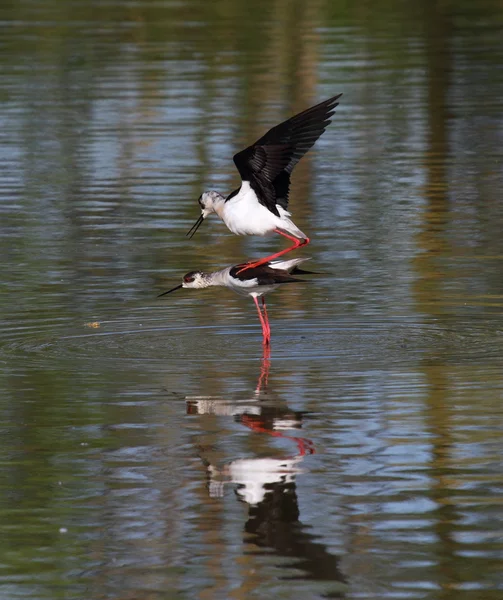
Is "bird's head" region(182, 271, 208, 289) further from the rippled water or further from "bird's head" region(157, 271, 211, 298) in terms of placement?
the rippled water

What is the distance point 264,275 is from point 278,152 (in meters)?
0.88

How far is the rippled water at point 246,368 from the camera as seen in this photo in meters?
6.79

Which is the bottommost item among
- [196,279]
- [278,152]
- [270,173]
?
[196,279]

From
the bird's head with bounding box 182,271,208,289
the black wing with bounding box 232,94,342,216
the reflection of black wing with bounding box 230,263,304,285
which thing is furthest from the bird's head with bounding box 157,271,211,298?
the black wing with bounding box 232,94,342,216

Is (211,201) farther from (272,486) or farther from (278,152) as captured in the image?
(272,486)

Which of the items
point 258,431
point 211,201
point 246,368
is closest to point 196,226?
point 211,201

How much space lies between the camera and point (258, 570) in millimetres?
6539

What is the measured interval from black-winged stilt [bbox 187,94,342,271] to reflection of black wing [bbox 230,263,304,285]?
6cm

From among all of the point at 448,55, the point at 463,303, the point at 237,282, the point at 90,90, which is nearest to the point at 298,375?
the point at 237,282

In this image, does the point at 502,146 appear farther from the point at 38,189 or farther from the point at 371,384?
the point at 371,384

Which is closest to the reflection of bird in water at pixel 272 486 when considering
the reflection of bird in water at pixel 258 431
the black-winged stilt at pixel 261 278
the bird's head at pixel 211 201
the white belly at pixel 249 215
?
the reflection of bird in water at pixel 258 431

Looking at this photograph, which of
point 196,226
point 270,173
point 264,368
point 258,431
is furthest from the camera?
point 196,226

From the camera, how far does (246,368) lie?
33.9 feet

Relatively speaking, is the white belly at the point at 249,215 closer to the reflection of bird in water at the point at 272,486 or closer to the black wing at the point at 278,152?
the black wing at the point at 278,152
